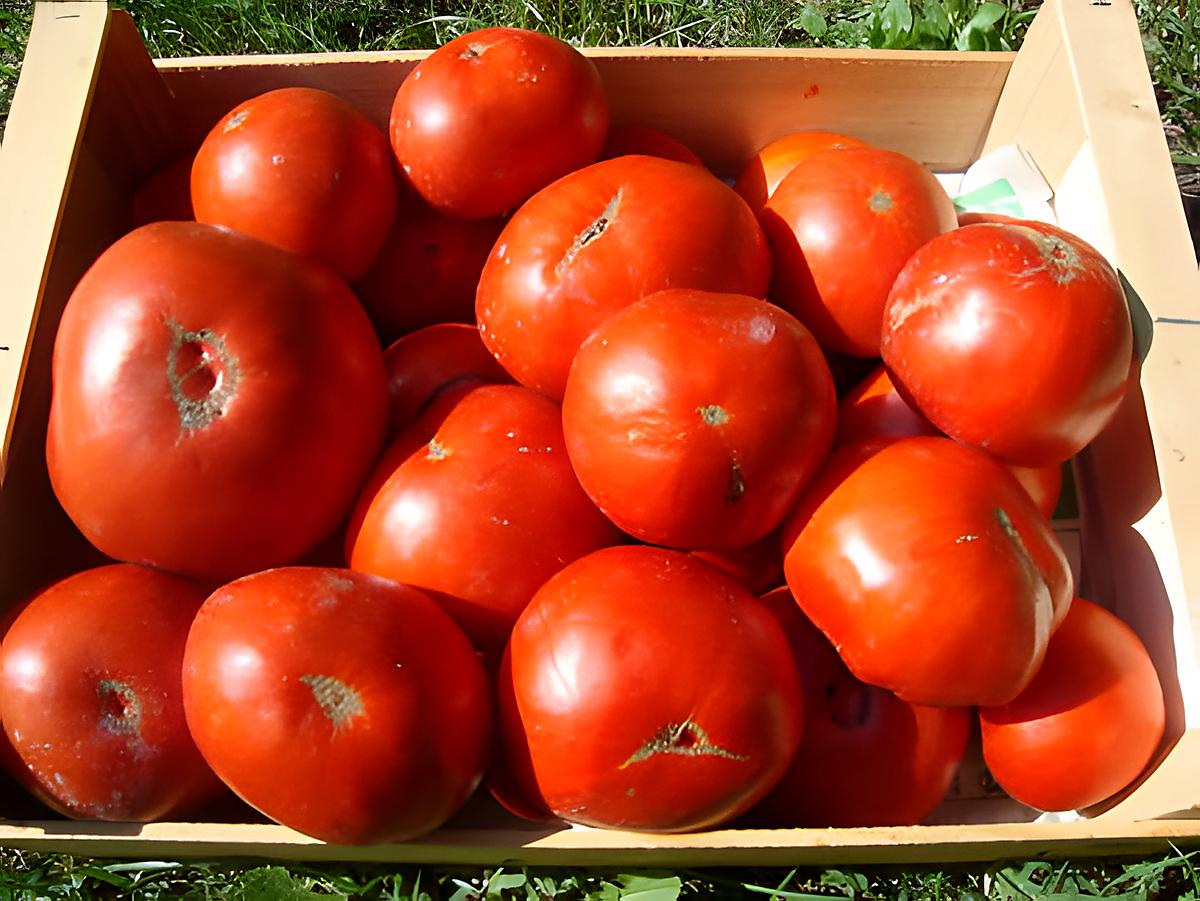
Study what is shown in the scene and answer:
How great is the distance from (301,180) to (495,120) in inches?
10.0

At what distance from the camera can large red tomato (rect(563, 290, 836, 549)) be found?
102 centimetres

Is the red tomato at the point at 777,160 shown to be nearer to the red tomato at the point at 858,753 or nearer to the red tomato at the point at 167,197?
the red tomato at the point at 858,753

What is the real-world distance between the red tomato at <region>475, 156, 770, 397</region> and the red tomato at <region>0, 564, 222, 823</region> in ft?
1.68

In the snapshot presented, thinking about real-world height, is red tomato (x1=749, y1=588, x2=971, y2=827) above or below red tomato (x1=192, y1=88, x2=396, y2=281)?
below

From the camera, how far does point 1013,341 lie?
43.6 inches

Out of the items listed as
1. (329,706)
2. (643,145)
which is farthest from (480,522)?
(643,145)

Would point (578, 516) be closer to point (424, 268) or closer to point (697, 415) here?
point (697, 415)

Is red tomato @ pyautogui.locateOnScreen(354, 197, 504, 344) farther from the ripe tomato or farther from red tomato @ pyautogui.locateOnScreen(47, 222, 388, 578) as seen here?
the ripe tomato

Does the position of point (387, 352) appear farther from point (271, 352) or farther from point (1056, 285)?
point (1056, 285)

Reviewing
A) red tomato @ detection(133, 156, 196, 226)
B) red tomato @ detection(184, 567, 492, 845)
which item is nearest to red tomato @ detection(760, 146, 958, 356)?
red tomato @ detection(184, 567, 492, 845)

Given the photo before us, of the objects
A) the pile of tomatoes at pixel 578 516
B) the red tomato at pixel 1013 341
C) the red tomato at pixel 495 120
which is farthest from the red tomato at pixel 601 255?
the red tomato at pixel 1013 341

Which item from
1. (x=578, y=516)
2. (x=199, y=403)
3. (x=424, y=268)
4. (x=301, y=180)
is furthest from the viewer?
(x=424, y=268)

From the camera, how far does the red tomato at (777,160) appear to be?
1.55m

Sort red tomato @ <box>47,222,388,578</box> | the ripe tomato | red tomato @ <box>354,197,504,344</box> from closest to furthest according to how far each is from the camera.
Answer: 1. red tomato @ <box>47,222,388,578</box>
2. the ripe tomato
3. red tomato @ <box>354,197,504,344</box>
